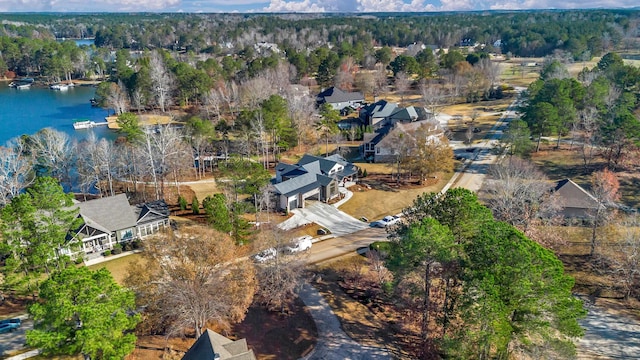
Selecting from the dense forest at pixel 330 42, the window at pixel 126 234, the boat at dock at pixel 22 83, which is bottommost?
the window at pixel 126 234

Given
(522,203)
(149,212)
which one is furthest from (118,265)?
(522,203)

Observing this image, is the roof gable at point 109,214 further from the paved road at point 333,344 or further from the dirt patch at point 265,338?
the paved road at point 333,344

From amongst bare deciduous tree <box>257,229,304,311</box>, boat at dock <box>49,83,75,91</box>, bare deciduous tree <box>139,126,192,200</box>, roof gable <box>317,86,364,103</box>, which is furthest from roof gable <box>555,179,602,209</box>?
boat at dock <box>49,83,75,91</box>

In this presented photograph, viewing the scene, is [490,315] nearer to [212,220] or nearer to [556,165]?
[212,220]

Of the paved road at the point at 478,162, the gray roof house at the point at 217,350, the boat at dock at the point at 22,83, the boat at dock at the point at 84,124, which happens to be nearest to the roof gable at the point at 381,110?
the paved road at the point at 478,162

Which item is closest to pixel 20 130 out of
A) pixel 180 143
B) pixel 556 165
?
pixel 180 143

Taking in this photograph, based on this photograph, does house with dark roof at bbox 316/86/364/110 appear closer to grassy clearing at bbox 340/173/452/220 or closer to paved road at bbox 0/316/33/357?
grassy clearing at bbox 340/173/452/220

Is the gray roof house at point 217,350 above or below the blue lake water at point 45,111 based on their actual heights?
below
